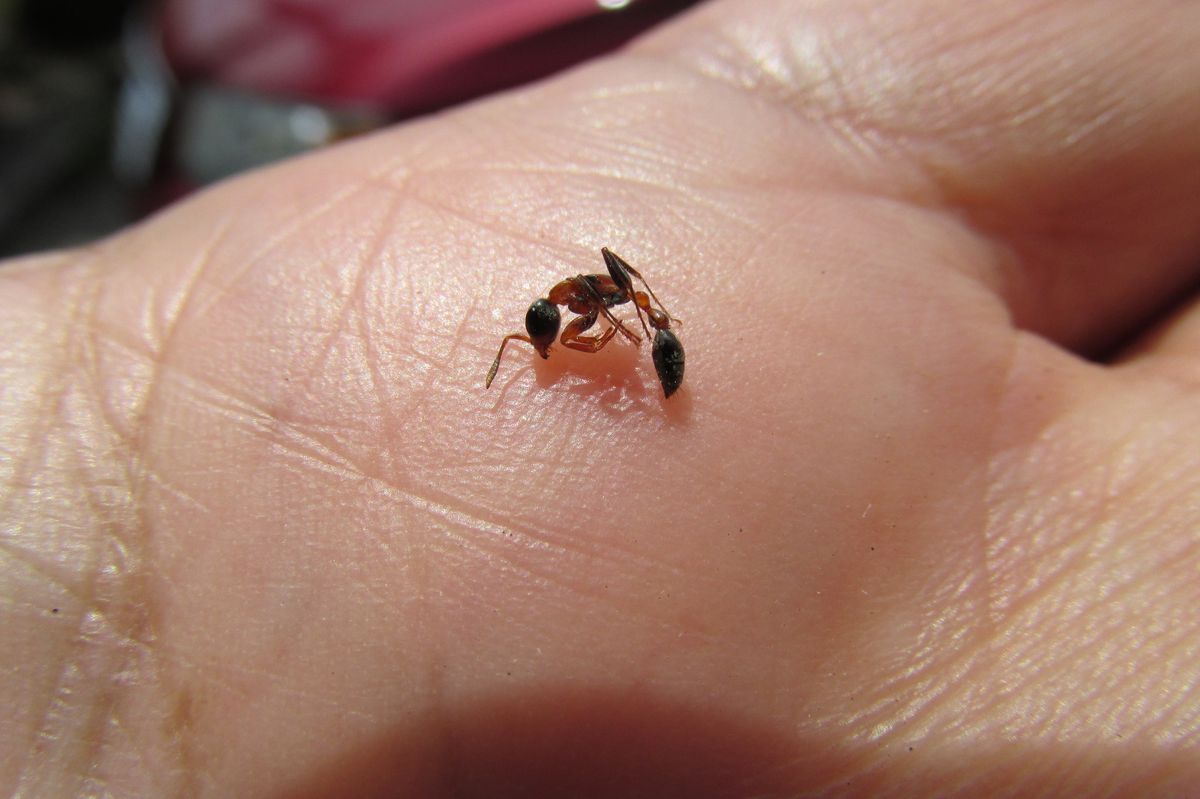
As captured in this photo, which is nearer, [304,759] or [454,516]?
[304,759]

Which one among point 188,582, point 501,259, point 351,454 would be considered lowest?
point 188,582

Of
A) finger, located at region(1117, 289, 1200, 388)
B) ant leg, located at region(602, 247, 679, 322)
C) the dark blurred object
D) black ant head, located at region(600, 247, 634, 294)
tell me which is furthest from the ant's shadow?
the dark blurred object

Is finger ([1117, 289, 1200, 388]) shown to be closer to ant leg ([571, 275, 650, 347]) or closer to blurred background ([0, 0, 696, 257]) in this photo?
ant leg ([571, 275, 650, 347])

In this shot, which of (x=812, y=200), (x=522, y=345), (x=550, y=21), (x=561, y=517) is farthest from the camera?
(x=550, y=21)

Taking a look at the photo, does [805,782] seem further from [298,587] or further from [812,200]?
[812,200]

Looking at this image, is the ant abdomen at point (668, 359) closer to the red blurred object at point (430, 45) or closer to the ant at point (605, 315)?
the ant at point (605, 315)

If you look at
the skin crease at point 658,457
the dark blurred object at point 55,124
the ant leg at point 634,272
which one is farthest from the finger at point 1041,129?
the dark blurred object at point 55,124

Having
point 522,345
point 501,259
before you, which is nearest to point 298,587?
point 522,345

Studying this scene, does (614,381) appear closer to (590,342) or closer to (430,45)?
(590,342)
